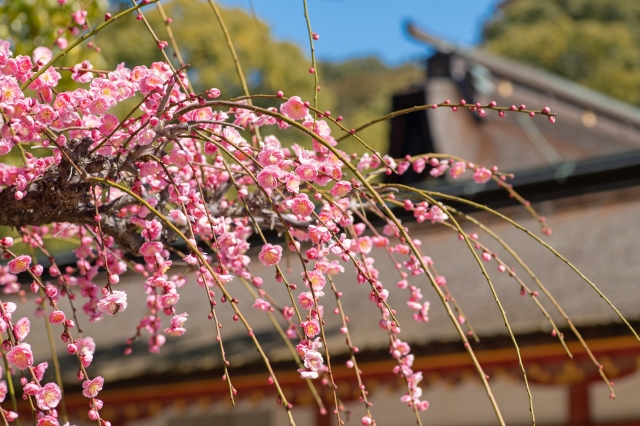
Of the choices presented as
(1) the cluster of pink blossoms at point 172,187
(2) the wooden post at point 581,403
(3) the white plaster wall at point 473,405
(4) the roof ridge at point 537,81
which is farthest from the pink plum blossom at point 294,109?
(4) the roof ridge at point 537,81

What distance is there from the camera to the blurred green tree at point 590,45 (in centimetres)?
1728

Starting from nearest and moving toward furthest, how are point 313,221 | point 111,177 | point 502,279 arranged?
point 111,177
point 313,221
point 502,279

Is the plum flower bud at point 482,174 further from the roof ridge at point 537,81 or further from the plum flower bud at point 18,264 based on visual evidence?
the roof ridge at point 537,81

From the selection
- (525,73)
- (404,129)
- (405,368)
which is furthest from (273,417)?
(525,73)

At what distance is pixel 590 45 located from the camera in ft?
62.3

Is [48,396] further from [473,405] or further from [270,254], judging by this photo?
[473,405]

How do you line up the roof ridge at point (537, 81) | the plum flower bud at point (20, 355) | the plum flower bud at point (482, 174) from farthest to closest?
the roof ridge at point (537, 81) → the plum flower bud at point (482, 174) → the plum flower bud at point (20, 355)

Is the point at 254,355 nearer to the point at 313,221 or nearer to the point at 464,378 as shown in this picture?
the point at 464,378

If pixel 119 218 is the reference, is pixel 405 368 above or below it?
below

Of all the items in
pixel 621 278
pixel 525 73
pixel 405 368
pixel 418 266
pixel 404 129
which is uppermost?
pixel 525 73

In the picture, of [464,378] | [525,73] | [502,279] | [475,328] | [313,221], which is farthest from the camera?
[525,73]

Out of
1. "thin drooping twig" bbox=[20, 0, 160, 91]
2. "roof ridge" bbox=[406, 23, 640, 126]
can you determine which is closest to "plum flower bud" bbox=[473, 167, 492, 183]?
"thin drooping twig" bbox=[20, 0, 160, 91]

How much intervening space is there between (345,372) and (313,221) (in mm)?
2016

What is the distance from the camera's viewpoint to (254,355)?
356 cm
